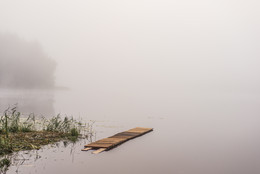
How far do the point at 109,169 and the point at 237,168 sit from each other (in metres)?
3.18

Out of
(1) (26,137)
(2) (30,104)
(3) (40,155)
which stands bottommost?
(3) (40,155)

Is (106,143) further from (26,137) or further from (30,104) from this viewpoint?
(30,104)

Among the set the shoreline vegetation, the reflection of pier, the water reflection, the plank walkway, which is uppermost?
the reflection of pier

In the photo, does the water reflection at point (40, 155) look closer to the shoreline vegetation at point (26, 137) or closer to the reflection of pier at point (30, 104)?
the shoreline vegetation at point (26, 137)

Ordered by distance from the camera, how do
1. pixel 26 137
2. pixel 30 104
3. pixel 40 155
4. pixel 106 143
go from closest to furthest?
pixel 40 155, pixel 106 143, pixel 26 137, pixel 30 104

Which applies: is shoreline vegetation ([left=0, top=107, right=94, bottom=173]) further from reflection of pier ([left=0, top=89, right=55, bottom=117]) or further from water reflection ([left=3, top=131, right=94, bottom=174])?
reflection of pier ([left=0, top=89, right=55, bottom=117])

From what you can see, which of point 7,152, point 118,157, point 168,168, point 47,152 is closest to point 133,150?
point 118,157

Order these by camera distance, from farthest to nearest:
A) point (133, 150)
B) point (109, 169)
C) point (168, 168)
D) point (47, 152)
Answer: point (133, 150) → point (47, 152) → point (168, 168) → point (109, 169)

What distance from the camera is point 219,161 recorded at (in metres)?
8.18

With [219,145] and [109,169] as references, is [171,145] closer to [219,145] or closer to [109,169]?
[219,145]

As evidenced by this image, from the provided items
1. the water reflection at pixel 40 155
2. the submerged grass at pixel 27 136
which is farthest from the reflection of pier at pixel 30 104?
the water reflection at pixel 40 155

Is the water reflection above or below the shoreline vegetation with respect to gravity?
below

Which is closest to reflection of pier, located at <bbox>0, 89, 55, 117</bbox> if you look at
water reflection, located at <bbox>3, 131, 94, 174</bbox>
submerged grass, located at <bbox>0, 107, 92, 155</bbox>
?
submerged grass, located at <bbox>0, 107, 92, 155</bbox>

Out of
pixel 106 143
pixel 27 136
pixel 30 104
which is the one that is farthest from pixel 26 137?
pixel 30 104
